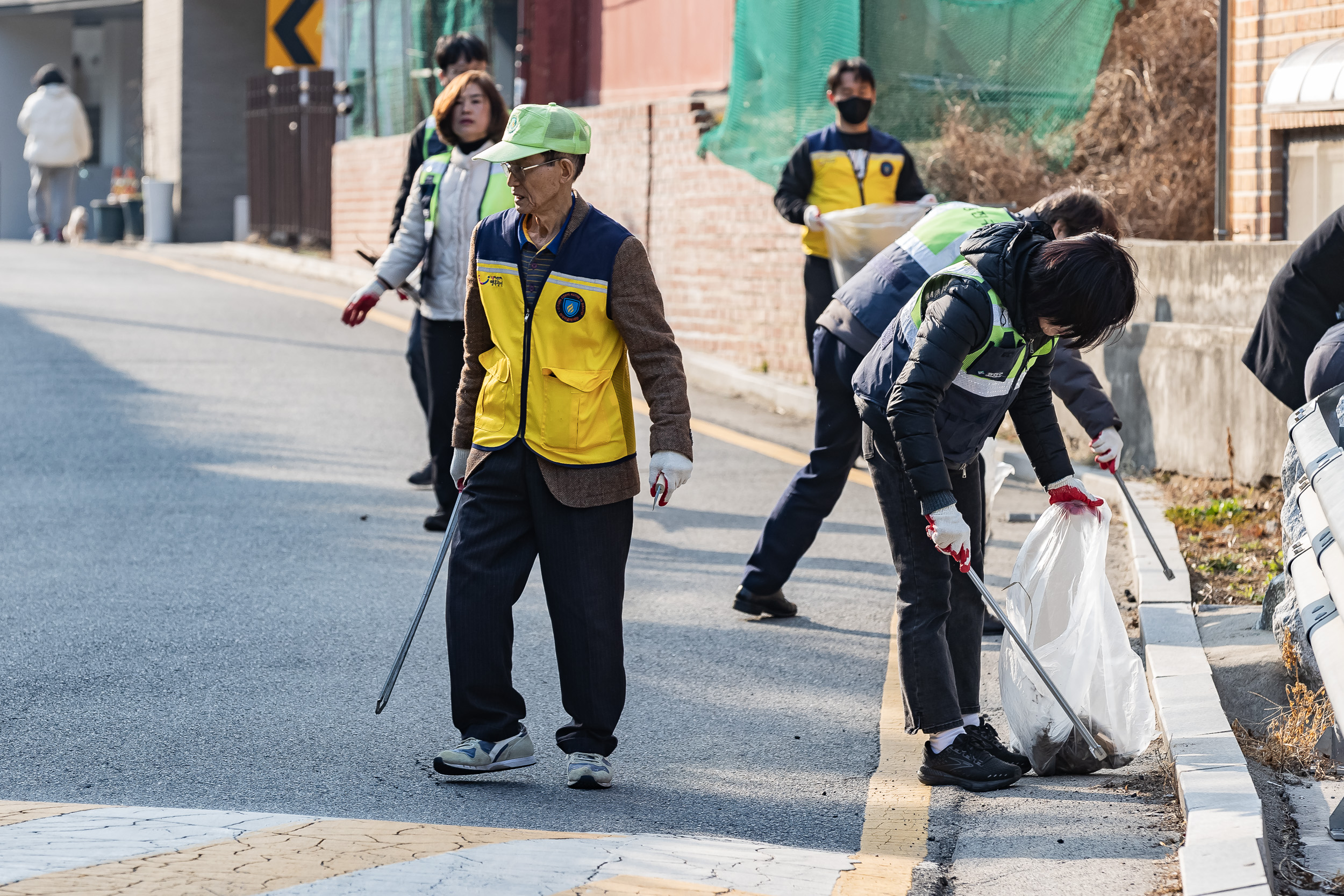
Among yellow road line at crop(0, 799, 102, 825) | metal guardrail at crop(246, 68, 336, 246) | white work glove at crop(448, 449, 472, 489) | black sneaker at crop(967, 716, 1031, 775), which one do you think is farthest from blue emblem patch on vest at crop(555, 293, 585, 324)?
metal guardrail at crop(246, 68, 336, 246)

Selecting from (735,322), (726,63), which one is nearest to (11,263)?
(726,63)

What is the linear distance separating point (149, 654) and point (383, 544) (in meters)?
1.83

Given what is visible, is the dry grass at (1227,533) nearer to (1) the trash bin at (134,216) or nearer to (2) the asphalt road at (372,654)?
(2) the asphalt road at (372,654)

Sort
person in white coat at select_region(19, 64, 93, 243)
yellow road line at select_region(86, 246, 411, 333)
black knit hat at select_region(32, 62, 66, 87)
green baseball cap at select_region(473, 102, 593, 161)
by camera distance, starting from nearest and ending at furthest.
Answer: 1. green baseball cap at select_region(473, 102, 593, 161)
2. yellow road line at select_region(86, 246, 411, 333)
3. person in white coat at select_region(19, 64, 93, 243)
4. black knit hat at select_region(32, 62, 66, 87)

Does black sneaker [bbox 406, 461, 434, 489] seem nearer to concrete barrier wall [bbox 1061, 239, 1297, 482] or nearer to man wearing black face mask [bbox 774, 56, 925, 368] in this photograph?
man wearing black face mask [bbox 774, 56, 925, 368]

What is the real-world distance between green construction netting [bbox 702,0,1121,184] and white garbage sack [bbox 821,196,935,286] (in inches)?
136

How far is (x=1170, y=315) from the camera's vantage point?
8758 millimetres

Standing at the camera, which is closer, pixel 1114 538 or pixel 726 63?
pixel 1114 538

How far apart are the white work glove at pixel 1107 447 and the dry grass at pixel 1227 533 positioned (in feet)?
2.97

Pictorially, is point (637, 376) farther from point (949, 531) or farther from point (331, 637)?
point (331, 637)

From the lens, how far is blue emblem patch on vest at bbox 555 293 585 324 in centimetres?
427

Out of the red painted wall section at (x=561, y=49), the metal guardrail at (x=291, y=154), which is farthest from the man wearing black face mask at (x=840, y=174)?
the metal guardrail at (x=291, y=154)

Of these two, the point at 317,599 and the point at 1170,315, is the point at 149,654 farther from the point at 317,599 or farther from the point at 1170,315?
the point at 1170,315

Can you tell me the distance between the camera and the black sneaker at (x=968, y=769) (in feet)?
14.4
